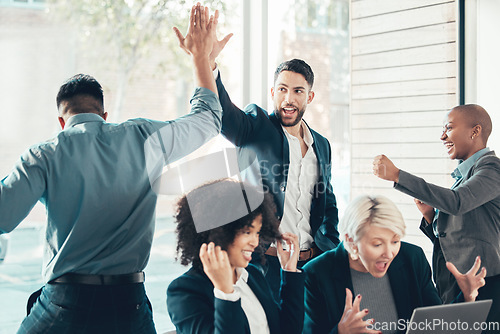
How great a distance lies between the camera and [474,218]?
240 centimetres

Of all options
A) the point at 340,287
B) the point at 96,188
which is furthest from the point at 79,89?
the point at 340,287

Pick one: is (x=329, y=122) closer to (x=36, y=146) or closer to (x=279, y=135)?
(x=279, y=135)

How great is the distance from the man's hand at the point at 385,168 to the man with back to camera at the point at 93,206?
2.75 feet

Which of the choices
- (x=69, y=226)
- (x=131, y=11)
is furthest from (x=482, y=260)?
(x=131, y=11)

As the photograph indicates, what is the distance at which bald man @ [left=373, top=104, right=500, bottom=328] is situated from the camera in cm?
224

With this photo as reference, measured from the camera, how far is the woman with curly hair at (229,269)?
4.78 feet

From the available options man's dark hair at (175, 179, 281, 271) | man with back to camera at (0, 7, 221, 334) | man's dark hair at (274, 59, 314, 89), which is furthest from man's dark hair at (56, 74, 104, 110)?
man's dark hair at (274, 59, 314, 89)

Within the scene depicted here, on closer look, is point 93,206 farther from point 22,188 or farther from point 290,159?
point 290,159

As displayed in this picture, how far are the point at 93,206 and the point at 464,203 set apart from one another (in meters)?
1.54

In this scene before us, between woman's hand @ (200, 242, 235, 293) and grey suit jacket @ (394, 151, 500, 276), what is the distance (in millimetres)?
1123

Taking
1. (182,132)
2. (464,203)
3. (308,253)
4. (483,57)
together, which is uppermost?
(483,57)

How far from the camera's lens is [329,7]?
356 centimetres

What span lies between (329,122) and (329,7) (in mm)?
764

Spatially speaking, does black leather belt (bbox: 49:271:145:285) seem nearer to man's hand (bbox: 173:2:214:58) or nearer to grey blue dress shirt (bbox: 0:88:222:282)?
grey blue dress shirt (bbox: 0:88:222:282)
